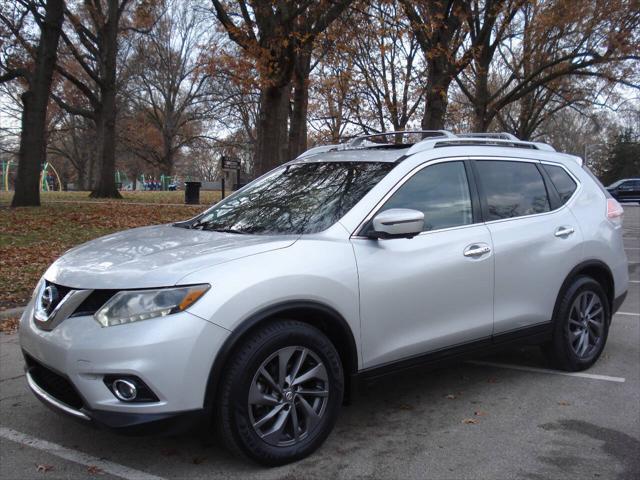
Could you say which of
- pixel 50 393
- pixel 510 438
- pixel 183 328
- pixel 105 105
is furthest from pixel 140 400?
pixel 105 105

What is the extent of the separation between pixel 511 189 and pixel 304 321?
2155 millimetres

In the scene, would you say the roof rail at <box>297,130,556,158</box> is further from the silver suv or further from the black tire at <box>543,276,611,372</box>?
the black tire at <box>543,276,611,372</box>

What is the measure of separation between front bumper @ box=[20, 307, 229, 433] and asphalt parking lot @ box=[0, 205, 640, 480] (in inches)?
17.3

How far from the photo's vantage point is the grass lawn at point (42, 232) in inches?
292

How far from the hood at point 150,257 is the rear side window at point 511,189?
1.74 meters

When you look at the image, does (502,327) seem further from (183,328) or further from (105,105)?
(105,105)

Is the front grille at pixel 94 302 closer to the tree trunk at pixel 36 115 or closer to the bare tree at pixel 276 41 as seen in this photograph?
the bare tree at pixel 276 41

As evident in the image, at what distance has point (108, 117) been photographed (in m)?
25.0

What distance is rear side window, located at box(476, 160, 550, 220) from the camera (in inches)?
173

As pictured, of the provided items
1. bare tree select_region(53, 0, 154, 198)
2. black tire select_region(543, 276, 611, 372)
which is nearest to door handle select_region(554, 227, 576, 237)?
black tire select_region(543, 276, 611, 372)

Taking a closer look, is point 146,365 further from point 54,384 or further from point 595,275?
point 595,275

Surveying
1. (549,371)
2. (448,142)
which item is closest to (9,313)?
(448,142)

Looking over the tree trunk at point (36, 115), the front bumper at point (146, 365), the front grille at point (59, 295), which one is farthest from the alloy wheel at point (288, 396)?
the tree trunk at point (36, 115)

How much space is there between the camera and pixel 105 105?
2514cm
